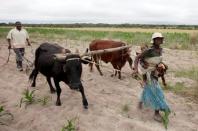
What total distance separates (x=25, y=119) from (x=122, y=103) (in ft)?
7.78

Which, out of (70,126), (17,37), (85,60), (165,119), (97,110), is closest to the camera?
(70,126)

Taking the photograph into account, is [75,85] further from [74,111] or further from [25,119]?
[25,119]

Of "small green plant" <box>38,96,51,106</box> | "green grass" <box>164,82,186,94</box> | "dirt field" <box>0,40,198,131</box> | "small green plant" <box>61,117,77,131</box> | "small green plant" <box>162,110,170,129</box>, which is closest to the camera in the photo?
"small green plant" <box>61,117,77,131</box>

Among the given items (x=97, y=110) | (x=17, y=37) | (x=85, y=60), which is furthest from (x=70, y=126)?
(x=17, y=37)

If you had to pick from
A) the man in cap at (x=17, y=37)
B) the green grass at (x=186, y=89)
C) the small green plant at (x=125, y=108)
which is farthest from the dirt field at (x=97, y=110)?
the man in cap at (x=17, y=37)

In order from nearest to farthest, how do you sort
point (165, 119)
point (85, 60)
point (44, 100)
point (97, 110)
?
1. point (165, 119)
2. point (97, 110)
3. point (85, 60)
4. point (44, 100)

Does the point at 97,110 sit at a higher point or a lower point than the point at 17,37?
lower

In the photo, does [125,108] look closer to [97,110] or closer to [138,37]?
[97,110]

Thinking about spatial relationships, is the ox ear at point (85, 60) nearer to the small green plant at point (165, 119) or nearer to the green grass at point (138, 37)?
the small green plant at point (165, 119)

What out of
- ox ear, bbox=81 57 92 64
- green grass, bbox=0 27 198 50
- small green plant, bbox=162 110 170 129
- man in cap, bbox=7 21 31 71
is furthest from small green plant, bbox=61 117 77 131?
green grass, bbox=0 27 198 50

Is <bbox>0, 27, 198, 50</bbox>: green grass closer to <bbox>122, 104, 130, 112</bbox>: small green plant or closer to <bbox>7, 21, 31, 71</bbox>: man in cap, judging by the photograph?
<bbox>7, 21, 31, 71</bbox>: man in cap

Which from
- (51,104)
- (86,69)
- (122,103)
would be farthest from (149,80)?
(86,69)

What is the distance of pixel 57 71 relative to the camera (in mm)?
9469

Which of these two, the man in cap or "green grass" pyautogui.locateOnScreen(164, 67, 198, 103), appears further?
the man in cap
